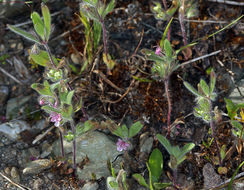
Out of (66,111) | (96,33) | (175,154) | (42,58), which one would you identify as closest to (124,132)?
(175,154)

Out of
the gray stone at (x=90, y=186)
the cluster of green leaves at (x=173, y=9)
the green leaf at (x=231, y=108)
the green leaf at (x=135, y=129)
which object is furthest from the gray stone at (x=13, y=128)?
the green leaf at (x=231, y=108)

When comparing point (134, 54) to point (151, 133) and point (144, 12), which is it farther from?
point (151, 133)

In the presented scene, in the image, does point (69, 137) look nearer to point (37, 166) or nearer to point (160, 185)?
point (37, 166)

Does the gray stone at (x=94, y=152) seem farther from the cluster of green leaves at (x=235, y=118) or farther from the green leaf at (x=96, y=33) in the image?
the cluster of green leaves at (x=235, y=118)

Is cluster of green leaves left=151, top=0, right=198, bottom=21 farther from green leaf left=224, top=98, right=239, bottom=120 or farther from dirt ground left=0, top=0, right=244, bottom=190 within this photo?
green leaf left=224, top=98, right=239, bottom=120

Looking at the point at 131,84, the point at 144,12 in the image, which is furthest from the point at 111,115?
the point at 144,12

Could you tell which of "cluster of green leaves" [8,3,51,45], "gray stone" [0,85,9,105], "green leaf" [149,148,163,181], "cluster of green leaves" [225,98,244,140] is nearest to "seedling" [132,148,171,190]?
"green leaf" [149,148,163,181]
